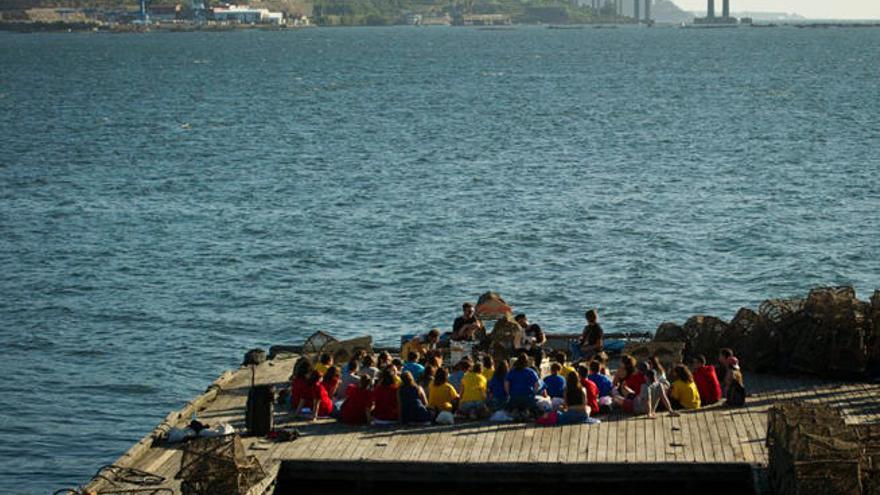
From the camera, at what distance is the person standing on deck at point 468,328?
95.2 feet

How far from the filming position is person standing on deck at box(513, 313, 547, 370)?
87.6ft

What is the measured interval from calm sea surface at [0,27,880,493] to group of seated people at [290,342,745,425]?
265 inches

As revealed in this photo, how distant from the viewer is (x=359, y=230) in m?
58.7

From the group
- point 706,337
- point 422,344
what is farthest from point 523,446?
point 706,337

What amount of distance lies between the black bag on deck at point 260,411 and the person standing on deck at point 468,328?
18.7 feet

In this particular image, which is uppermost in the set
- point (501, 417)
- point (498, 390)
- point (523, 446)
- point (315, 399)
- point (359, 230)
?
point (498, 390)

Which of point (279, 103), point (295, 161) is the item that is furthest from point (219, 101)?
point (295, 161)

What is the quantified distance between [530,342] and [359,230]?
101ft

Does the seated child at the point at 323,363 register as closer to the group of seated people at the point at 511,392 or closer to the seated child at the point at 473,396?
the group of seated people at the point at 511,392

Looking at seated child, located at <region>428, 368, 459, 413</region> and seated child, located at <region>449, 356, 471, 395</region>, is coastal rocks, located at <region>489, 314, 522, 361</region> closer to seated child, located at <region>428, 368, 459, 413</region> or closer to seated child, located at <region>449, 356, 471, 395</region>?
seated child, located at <region>449, 356, 471, 395</region>

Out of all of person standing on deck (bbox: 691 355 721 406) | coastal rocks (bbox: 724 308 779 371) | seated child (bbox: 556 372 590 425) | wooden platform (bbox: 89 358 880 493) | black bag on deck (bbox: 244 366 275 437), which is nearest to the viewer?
wooden platform (bbox: 89 358 880 493)

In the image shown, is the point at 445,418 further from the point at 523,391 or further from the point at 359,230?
the point at 359,230

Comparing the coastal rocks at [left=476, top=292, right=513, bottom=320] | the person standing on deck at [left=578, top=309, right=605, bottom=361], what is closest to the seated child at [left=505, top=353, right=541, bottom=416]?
the person standing on deck at [left=578, top=309, right=605, bottom=361]

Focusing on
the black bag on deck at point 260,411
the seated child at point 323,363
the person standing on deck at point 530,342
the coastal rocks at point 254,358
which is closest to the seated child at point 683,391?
the person standing on deck at point 530,342
